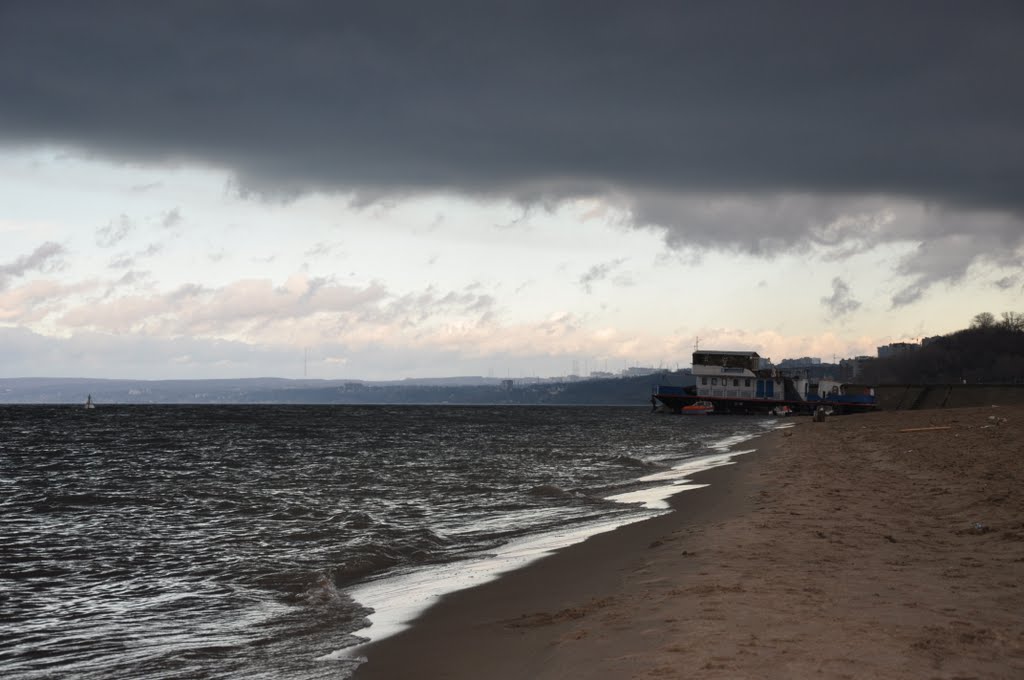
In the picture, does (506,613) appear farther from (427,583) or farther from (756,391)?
Answer: (756,391)

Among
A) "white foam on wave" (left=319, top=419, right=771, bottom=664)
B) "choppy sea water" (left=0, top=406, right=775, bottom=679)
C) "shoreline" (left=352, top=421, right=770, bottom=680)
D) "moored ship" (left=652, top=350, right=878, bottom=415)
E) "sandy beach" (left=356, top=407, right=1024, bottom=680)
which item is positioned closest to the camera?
"sandy beach" (left=356, top=407, right=1024, bottom=680)

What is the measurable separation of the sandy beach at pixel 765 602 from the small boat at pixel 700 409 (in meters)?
116

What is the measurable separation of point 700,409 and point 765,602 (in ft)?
416

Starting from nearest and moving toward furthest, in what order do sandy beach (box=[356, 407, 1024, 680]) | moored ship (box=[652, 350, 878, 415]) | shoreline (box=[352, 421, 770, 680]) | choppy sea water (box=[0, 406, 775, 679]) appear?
sandy beach (box=[356, 407, 1024, 680]) < shoreline (box=[352, 421, 770, 680]) < choppy sea water (box=[0, 406, 775, 679]) < moored ship (box=[652, 350, 878, 415])

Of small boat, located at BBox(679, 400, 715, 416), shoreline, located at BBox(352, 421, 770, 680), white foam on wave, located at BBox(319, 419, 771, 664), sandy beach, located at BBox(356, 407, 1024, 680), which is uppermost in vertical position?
sandy beach, located at BBox(356, 407, 1024, 680)

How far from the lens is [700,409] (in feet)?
437

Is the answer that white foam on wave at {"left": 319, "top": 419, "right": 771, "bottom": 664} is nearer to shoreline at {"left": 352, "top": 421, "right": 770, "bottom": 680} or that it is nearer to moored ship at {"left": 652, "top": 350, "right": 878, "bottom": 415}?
shoreline at {"left": 352, "top": 421, "right": 770, "bottom": 680}

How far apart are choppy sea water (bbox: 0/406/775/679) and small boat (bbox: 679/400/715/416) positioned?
9436cm

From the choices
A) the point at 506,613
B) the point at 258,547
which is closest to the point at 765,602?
the point at 506,613

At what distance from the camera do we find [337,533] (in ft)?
63.2

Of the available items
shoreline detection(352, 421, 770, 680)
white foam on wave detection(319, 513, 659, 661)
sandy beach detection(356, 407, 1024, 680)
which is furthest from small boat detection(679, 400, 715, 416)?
shoreline detection(352, 421, 770, 680)

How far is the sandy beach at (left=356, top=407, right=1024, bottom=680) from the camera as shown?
289 inches

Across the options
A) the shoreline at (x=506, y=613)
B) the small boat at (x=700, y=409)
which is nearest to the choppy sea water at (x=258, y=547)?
the shoreline at (x=506, y=613)

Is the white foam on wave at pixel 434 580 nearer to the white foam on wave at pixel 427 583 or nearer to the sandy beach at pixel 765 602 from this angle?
the white foam on wave at pixel 427 583
